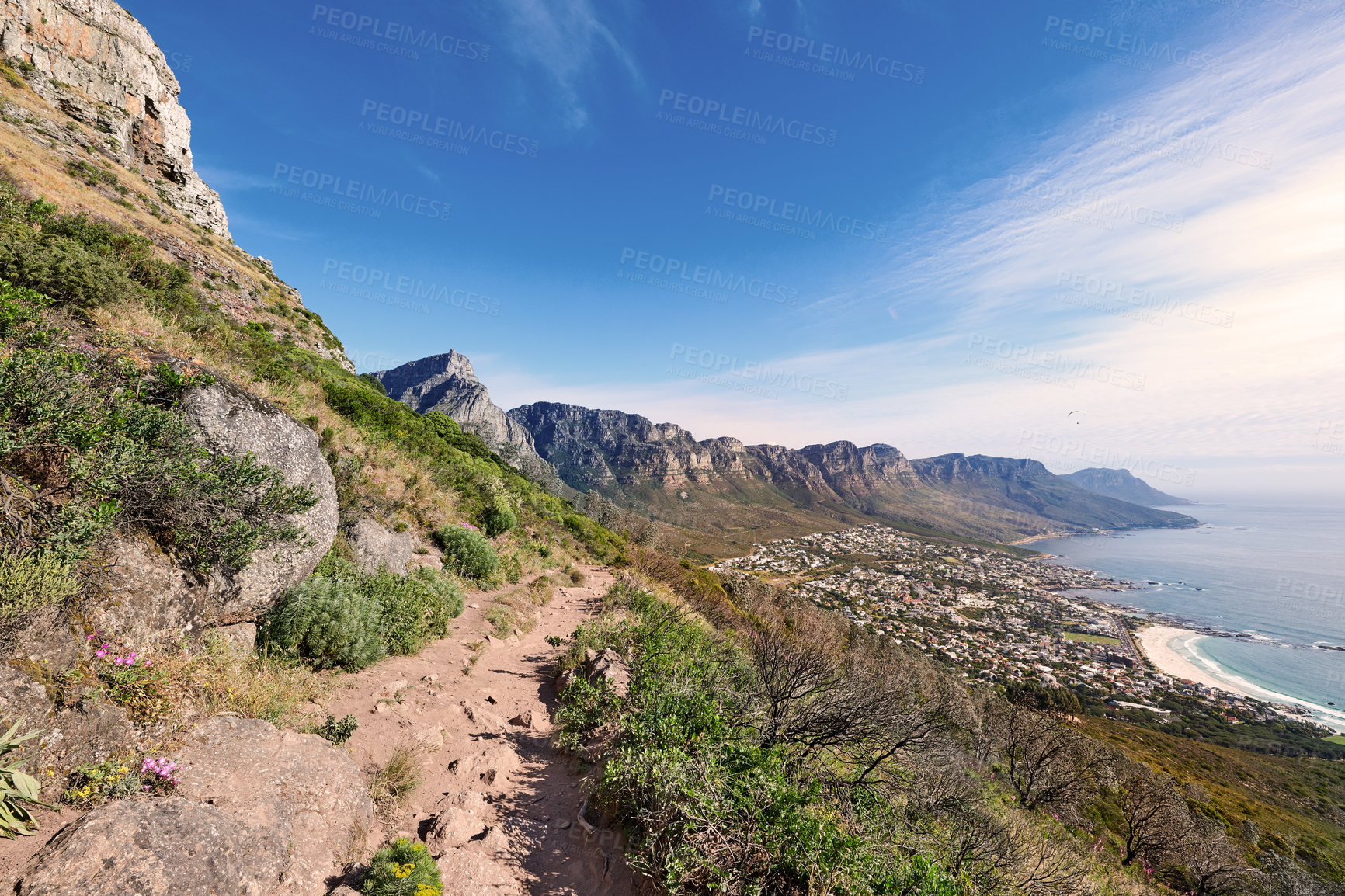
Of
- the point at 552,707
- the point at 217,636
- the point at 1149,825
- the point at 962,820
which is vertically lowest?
the point at 1149,825

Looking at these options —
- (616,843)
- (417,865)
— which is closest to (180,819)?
(417,865)

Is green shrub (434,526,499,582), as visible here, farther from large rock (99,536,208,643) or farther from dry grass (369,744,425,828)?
dry grass (369,744,425,828)

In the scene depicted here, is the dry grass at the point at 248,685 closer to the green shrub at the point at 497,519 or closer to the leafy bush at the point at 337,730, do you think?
the leafy bush at the point at 337,730

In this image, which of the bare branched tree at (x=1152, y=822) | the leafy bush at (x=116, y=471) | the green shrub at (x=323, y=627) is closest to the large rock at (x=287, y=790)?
the green shrub at (x=323, y=627)

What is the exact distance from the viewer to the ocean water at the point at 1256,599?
56.8 meters

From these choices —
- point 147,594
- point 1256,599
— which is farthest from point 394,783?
point 1256,599

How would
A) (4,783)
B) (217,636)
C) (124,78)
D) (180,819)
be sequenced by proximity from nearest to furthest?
(4,783) < (180,819) < (217,636) < (124,78)

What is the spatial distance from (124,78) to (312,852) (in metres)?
69.0

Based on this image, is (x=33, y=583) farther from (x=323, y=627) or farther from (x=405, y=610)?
(x=405, y=610)

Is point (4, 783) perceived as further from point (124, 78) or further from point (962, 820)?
point (124, 78)

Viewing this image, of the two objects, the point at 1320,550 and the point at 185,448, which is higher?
the point at 185,448

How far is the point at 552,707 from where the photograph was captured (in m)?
7.29

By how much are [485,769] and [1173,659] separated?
90003 millimetres

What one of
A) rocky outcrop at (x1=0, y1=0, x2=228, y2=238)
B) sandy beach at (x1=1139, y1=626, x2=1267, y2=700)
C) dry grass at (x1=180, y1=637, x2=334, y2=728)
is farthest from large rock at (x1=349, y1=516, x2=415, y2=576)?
sandy beach at (x1=1139, y1=626, x2=1267, y2=700)
